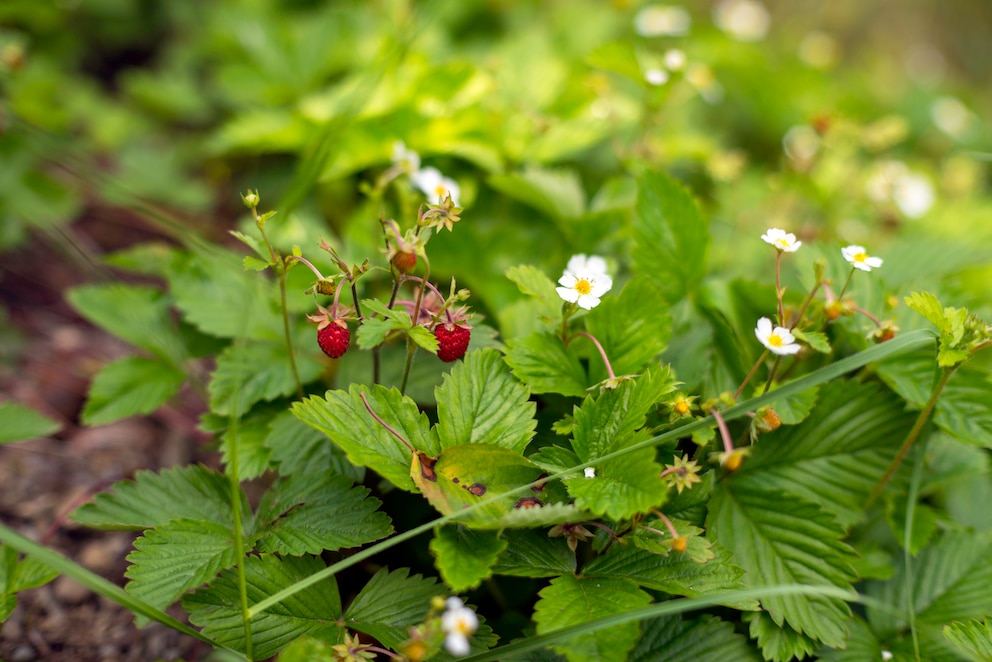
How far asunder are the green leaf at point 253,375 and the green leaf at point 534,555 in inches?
21.2

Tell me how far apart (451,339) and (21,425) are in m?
0.90

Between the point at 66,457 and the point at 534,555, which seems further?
the point at 66,457

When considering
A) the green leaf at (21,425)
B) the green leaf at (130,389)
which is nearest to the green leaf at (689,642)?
the green leaf at (130,389)

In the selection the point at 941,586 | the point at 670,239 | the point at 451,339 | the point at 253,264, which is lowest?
the point at 941,586

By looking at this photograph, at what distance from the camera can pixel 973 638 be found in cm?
122

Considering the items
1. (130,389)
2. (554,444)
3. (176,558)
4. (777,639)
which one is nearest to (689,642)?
(777,639)

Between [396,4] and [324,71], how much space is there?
522 millimetres

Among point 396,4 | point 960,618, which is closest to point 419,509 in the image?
point 960,618

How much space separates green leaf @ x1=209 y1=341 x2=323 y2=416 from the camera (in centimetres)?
139

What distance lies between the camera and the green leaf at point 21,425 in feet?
4.51

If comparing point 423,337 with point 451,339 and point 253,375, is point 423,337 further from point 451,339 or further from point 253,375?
point 253,375

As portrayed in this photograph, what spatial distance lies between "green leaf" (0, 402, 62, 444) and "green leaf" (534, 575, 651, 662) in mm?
1052

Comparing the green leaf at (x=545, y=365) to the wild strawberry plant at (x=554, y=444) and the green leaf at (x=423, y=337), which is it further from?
the green leaf at (x=423, y=337)

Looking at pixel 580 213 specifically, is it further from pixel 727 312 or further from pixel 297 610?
pixel 297 610
